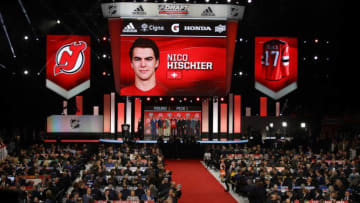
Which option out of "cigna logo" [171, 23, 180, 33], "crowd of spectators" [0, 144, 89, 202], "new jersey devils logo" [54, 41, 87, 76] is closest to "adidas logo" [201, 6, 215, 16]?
"cigna logo" [171, 23, 180, 33]

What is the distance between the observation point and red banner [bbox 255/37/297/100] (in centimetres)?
2745

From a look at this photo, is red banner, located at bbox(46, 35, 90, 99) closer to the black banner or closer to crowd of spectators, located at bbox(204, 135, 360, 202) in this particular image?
the black banner

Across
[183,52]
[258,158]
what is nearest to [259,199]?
[258,158]

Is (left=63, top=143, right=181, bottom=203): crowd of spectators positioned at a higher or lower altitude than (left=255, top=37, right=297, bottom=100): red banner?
lower

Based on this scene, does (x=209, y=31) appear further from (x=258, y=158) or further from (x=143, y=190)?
(x=143, y=190)

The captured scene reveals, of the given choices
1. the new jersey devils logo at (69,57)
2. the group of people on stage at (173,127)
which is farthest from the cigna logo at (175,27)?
the group of people on stage at (173,127)

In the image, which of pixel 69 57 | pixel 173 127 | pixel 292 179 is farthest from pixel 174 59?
pixel 292 179

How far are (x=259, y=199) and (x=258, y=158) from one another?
7.94 m

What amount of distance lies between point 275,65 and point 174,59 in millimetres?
7073

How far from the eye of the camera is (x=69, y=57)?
91.4 feet

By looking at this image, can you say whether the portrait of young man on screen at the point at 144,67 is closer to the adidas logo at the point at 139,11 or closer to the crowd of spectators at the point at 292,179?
the adidas logo at the point at 139,11

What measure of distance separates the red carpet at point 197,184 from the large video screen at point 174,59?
523 cm

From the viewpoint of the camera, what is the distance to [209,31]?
2625cm

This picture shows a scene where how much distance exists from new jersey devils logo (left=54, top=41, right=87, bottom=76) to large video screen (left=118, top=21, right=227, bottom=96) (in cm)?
339
